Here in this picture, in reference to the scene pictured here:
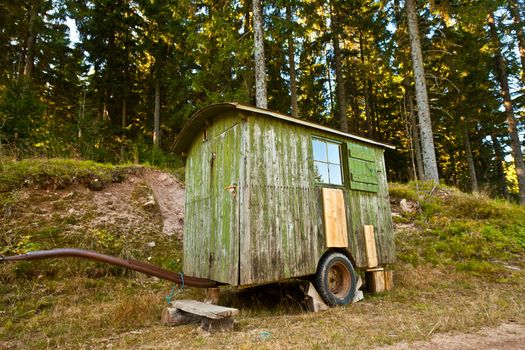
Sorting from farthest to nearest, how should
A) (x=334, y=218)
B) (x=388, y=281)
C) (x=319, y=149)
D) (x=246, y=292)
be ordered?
(x=246, y=292)
(x=388, y=281)
(x=319, y=149)
(x=334, y=218)

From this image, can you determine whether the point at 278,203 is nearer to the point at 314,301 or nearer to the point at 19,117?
the point at 314,301

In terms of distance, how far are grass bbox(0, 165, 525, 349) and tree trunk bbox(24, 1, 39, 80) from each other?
343 inches

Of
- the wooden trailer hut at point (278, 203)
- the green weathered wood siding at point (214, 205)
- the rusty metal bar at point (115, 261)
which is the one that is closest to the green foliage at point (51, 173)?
the wooden trailer hut at point (278, 203)

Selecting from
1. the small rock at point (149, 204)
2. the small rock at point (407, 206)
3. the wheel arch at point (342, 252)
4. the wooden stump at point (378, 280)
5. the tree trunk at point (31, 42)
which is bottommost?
the wooden stump at point (378, 280)

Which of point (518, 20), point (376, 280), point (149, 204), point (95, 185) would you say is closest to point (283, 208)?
point (376, 280)

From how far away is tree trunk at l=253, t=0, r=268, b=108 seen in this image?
10258 millimetres

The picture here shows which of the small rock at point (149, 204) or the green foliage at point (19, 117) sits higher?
the green foliage at point (19, 117)

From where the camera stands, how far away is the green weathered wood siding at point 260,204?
523 cm

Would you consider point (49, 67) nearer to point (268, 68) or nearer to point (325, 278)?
point (268, 68)

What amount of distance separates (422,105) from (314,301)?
10575mm

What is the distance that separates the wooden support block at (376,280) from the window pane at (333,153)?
262cm

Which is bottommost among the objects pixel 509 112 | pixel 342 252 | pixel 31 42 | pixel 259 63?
pixel 342 252

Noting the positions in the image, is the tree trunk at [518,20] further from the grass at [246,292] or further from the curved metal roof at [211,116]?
the curved metal roof at [211,116]

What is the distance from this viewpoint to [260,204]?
5.36m
